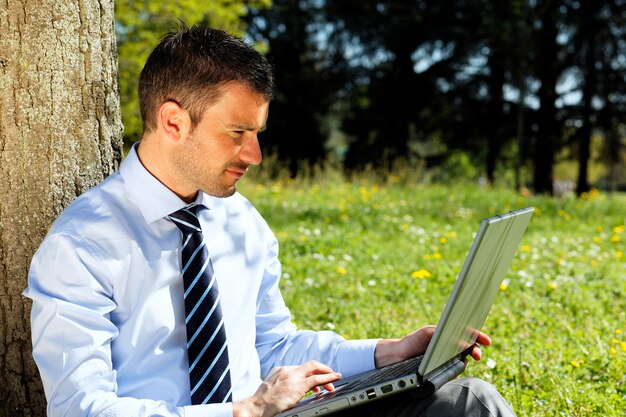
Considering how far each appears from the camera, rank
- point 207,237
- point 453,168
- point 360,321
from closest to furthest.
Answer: point 207,237 → point 360,321 → point 453,168

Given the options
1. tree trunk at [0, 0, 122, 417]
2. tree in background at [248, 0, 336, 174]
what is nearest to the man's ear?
tree trunk at [0, 0, 122, 417]

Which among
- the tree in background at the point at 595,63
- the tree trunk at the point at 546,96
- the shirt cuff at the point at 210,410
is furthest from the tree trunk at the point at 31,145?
the tree in background at the point at 595,63

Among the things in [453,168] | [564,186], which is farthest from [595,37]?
[564,186]

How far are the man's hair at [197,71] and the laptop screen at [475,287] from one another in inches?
Answer: 30.3

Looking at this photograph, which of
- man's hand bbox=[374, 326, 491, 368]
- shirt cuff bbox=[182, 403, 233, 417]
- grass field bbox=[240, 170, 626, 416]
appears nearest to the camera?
shirt cuff bbox=[182, 403, 233, 417]

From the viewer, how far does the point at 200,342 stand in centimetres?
205

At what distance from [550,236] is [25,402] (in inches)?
240

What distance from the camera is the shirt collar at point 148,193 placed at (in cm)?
208

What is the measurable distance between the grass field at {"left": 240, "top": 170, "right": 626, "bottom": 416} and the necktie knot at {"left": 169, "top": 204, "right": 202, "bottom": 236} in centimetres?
174

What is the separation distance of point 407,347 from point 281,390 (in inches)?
22.4

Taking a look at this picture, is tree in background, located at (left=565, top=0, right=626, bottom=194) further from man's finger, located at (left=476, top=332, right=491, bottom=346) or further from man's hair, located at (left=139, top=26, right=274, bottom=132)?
man's hair, located at (left=139, top=26, right=274, bottom=132)

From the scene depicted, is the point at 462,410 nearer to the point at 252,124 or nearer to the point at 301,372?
the point at 301,372

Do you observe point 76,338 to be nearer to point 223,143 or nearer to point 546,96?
point 223,143

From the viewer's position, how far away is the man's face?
6.75ft
